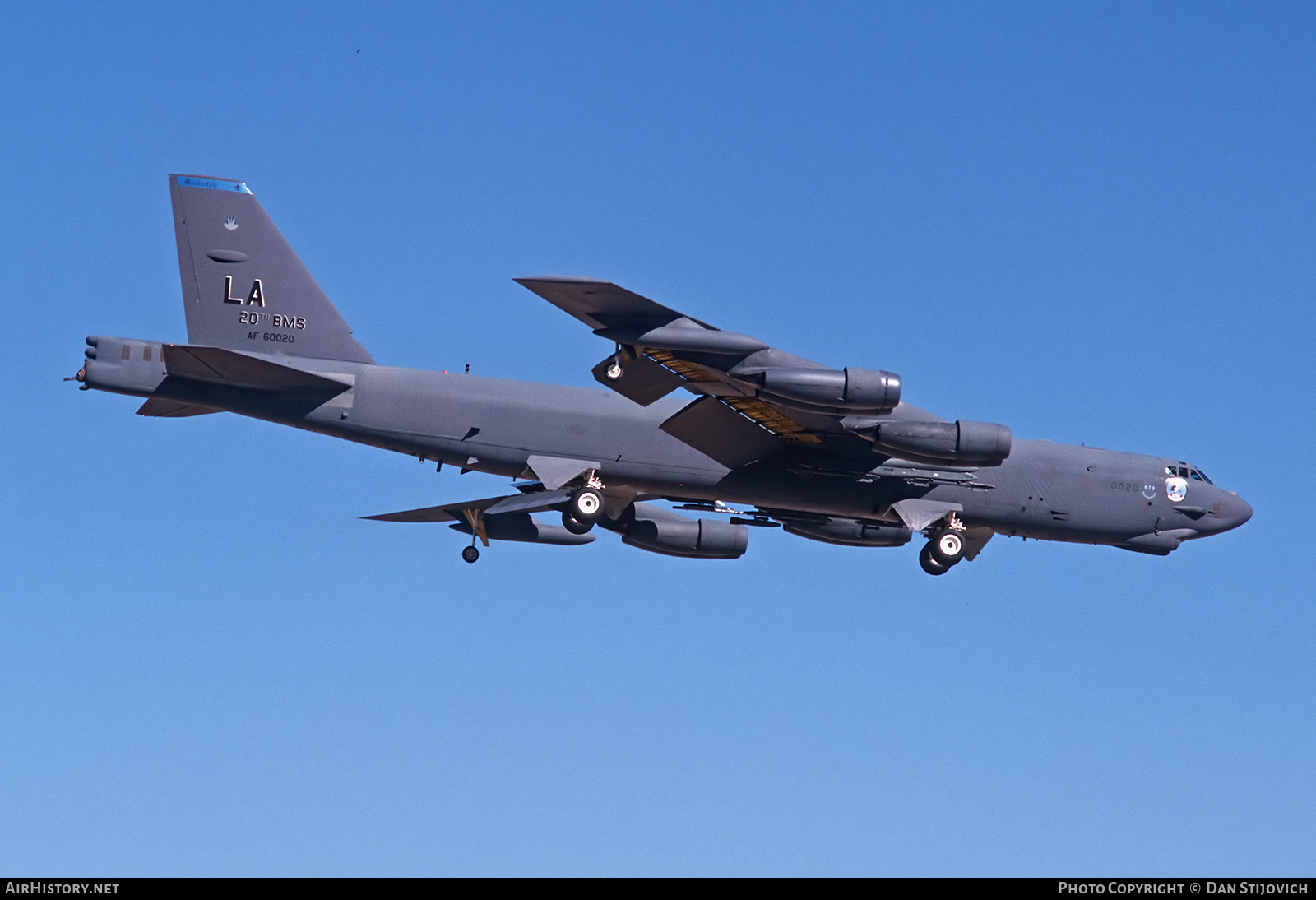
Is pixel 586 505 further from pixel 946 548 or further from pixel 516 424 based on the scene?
pixel 946 548

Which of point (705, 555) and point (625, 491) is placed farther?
point (705, 555)

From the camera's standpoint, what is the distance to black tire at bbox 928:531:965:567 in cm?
2594

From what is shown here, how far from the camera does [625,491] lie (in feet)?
85.1

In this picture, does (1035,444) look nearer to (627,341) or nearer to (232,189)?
(627,341)

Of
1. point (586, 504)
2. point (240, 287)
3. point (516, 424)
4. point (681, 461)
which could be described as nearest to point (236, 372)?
point (240, 287)

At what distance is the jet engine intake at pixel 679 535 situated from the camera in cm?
2888

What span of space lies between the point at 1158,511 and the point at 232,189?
16.8 metres

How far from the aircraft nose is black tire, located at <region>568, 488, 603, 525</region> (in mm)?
11192

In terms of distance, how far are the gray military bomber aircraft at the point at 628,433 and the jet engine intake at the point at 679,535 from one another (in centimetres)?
198

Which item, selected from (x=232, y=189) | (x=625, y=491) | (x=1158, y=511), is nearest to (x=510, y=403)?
(x=625, y=491)

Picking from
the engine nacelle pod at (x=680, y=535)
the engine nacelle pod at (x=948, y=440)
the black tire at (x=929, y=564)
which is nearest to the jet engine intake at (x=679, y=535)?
the engine nacelle pod at (x=680, y=535)

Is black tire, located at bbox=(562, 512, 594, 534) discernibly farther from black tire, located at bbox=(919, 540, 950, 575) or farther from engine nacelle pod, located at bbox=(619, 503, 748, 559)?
black tire, located at bbox=(919, 540, 950, 575)

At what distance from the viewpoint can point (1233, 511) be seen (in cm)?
2723

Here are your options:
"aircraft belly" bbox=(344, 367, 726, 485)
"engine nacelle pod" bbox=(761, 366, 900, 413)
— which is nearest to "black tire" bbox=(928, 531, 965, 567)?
"aircraft belly" bbox=(344, 367, 726, 485)
